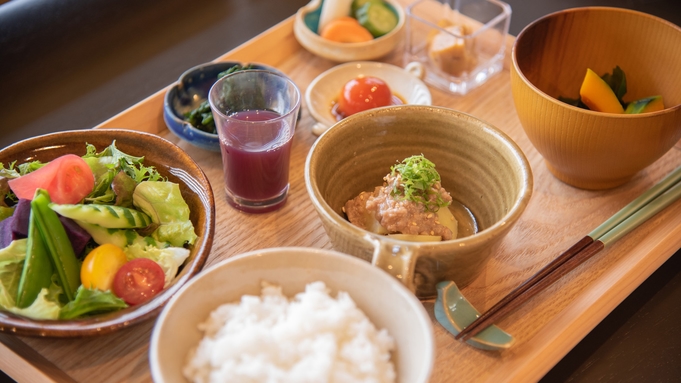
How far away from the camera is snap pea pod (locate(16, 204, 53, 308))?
1.22m

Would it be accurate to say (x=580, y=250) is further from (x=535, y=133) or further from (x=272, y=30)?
(x=272, y=30)

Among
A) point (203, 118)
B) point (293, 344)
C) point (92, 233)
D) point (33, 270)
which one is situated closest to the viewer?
point (293, 344)

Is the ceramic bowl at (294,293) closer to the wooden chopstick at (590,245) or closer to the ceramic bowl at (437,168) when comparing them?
the ceramic bowl at (437,168)

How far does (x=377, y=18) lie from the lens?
222 cm

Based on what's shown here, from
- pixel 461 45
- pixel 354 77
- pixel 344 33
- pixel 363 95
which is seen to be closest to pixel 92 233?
pixel 363 95

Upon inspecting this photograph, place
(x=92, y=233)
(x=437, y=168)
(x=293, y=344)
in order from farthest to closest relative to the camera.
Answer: (x=437, y=168) → (x=92, y=233) → (x=293, y=344)

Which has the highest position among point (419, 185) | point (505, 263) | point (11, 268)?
point (419, 185)

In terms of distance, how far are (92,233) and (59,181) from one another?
0.14 metres

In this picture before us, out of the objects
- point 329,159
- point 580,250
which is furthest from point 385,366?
point 580,250

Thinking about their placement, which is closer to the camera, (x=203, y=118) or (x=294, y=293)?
(x=294, y=293)

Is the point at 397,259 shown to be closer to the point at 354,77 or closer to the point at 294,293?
the point at 294,293

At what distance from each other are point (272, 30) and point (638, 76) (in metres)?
1.17

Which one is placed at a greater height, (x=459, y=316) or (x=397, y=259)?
(x=397, y=259)

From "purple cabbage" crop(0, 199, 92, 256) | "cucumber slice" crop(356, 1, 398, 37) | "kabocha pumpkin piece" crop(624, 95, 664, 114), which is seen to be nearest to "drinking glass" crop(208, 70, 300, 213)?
"purple cabbage" crop(0, 199, 92, 256)
